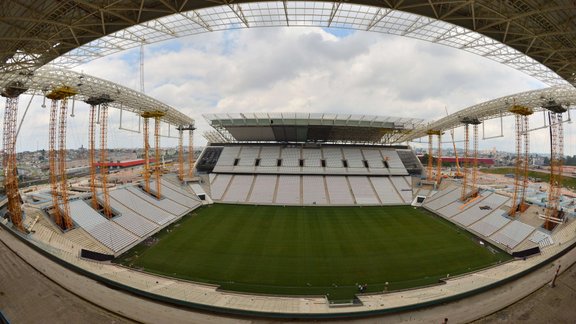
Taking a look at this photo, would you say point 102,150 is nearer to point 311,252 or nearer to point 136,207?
point 136,207

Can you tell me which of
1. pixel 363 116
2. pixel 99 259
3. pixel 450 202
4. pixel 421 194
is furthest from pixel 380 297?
pixel 363 116

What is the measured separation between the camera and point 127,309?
496 inches

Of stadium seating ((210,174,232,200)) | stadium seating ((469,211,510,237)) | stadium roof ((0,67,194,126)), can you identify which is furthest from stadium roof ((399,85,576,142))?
stadium roof ((0,67,194,126))

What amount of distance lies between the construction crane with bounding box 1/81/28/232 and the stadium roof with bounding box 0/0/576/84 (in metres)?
5.77

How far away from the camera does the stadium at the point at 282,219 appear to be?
13219 millimetres

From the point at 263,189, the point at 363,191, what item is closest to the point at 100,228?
the point at 263,189

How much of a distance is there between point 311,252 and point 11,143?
95.6ft

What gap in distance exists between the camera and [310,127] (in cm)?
4725

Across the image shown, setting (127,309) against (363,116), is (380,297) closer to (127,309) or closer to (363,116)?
(127,309)

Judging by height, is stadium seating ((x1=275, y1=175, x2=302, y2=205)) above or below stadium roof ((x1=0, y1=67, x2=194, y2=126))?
below

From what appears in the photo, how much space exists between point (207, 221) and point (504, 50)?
101 ft

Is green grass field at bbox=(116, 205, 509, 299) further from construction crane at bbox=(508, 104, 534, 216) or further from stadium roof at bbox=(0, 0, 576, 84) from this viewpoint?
Result: stadium roof at bbox=(0, 0, 576, 84)

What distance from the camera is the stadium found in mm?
13219

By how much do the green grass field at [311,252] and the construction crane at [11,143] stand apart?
1163 cm
